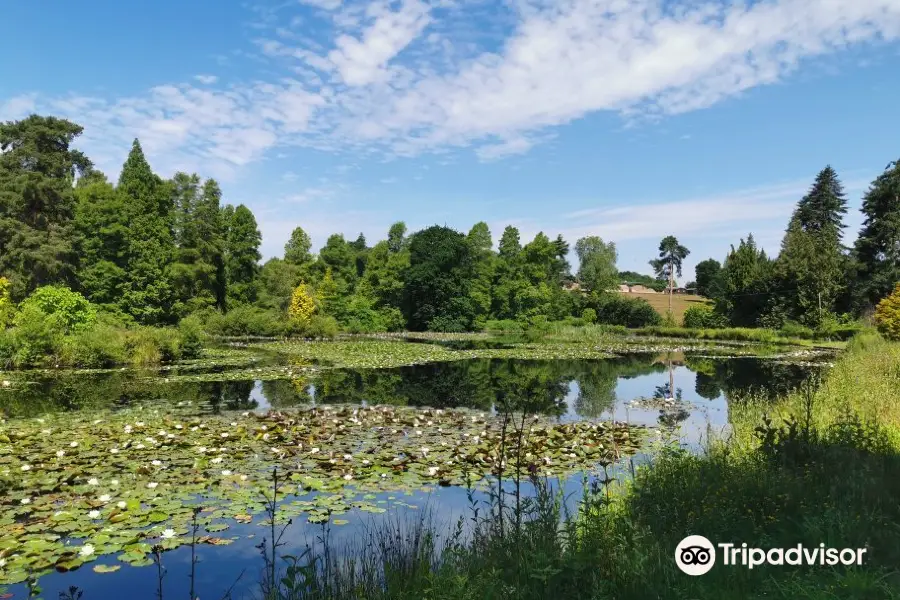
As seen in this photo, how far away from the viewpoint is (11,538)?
576cm

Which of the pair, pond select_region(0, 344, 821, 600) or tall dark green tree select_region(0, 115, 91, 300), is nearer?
pond select_region(0, 344, 821, 600)

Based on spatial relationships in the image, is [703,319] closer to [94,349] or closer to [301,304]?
[301,304]

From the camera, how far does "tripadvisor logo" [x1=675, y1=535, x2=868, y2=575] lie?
12.7 ft

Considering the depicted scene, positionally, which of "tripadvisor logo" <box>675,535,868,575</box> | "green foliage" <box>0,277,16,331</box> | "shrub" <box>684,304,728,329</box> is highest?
"green foliage" <box>0,277,16,331</box>

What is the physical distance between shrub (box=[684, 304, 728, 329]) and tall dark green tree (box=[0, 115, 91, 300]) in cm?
5677

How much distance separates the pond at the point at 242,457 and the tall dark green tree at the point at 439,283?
1466 inches

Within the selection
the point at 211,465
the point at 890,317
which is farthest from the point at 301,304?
the point at 890,317

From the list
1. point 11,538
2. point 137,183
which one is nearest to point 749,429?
point 11,538

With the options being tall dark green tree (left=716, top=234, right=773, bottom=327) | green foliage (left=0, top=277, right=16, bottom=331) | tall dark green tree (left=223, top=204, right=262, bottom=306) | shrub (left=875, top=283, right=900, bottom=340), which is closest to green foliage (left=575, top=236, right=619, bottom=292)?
tall dark green tree (left=716, top=234, right=773, bottom=327)

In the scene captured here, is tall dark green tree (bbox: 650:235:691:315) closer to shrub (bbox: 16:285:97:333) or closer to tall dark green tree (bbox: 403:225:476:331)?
tall dark green tree (bbox: 403:225:476:331)

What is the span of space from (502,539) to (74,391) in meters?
17.4

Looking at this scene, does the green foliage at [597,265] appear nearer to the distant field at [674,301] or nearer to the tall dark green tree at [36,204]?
the distant field at [674,301]

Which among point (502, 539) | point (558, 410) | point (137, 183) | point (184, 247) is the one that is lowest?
point (558, 410)

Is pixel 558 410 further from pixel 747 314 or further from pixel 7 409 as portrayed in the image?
pixel 747 314
